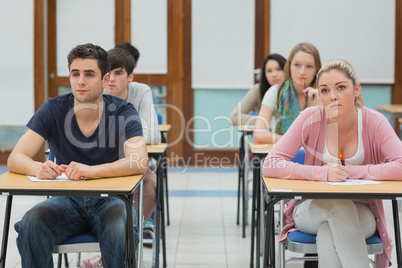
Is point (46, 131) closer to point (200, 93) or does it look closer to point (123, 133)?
point (123, 133)

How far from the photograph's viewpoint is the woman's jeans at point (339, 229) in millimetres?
2260

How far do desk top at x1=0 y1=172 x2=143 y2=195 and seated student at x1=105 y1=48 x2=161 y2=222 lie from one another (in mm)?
1145

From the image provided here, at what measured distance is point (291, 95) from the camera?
384 centimetres

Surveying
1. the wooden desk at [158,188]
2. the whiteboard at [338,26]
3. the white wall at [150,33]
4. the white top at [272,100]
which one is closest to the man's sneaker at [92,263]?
the wooden desk at [158,188]

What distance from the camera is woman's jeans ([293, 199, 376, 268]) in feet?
7.41

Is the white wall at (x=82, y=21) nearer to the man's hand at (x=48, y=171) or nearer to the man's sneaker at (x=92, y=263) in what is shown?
the man's sneaker at (x=92, y=263)

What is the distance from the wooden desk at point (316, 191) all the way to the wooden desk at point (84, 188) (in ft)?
1.67

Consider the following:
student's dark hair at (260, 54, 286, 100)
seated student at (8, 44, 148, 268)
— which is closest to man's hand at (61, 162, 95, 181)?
seated student at (8, 44, 148, 268)

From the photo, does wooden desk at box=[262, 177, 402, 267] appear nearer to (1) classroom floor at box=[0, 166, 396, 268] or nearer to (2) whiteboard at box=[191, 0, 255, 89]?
(1) classroom floor at box=[0, 166, 396, 268]

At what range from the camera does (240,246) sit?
3.90 metres

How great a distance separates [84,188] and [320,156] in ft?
3.38

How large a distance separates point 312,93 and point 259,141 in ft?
1.43

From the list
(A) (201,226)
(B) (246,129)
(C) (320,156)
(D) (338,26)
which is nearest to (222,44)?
(D) (338,26)

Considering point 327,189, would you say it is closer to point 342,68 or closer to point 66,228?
point 342,68
